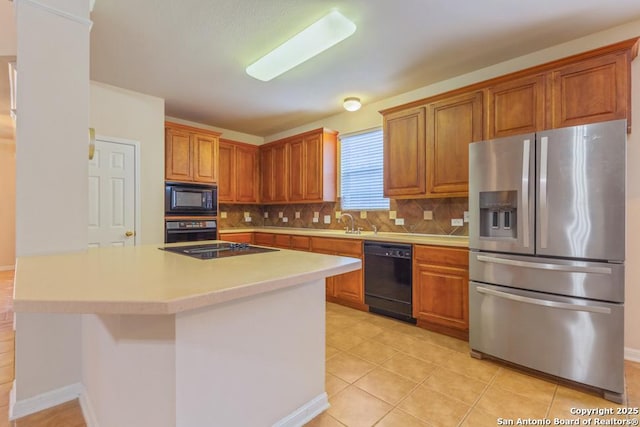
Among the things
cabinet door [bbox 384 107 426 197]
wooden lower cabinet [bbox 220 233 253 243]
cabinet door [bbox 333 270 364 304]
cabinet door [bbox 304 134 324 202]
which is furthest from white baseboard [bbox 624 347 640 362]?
wooden lower cabinet [bbox 220 233 253 243]

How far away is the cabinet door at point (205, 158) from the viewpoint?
13.7 ft

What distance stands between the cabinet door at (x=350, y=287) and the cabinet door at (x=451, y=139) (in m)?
1.27

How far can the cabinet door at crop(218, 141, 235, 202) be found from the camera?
4.73 meters

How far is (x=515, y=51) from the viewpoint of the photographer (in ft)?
8.82

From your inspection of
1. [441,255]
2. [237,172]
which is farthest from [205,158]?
[441,255]

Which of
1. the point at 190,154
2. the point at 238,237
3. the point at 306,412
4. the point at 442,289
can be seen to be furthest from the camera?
the point at 238,237

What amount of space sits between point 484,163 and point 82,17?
2858 mm

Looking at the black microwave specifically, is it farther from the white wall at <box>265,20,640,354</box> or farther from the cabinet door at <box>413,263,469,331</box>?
the white wall at <box>265,20,640,354</box>

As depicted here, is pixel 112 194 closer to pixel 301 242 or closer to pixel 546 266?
pixel 301 242

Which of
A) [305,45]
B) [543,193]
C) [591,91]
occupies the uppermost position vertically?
[305,45]

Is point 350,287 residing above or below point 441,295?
below

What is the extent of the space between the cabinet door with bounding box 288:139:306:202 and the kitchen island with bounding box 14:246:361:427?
2992 millimetres

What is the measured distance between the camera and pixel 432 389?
1938mm

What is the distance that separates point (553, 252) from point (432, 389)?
122 centimetres
